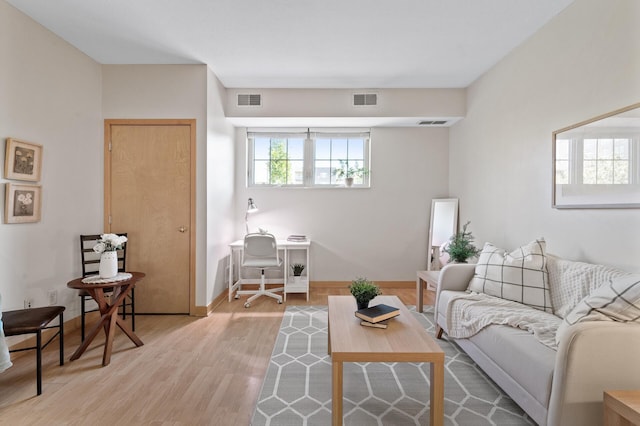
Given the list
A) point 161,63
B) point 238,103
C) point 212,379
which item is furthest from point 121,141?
point 212,379

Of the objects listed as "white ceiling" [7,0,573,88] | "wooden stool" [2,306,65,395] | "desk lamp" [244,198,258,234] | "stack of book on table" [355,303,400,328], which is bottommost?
"wooden stool" [2,306,65,395]

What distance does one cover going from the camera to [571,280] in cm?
215

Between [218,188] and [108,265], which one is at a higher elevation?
[218,188]

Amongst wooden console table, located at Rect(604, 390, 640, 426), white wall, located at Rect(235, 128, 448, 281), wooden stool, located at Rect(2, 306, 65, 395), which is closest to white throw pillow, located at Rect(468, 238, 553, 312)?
wooden console table, located at Rect(604, 390, 640, 426)

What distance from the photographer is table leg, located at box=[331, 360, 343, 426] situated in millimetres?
1568

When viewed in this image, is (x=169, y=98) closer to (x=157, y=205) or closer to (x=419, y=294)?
(x=157, y=205)

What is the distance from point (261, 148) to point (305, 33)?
2164mm

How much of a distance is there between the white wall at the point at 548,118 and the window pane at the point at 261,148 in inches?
110

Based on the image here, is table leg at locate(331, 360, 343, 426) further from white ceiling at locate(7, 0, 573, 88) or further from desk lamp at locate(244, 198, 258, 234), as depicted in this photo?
desk lamp at locate(244, 198, 258, 234)

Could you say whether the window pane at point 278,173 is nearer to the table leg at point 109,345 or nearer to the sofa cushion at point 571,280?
the table leg at point 109,345

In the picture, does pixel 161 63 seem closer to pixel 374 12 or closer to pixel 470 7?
pixel 374 12

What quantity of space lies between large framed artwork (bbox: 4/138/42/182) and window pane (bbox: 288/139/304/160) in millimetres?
2847

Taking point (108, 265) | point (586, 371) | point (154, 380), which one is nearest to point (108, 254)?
point (108, 265)

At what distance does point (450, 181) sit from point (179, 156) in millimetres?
3645
